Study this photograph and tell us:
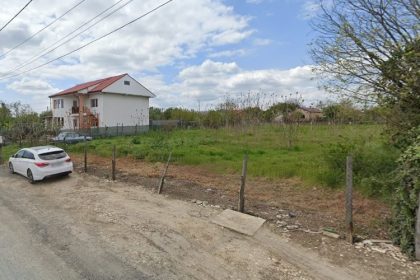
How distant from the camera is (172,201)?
27.2ft

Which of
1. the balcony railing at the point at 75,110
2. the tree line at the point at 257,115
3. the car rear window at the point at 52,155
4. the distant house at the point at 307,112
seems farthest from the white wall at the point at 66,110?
the car rear window at the point at 52,155

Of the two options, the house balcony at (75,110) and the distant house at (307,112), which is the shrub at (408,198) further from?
the house balcony at (75,110)

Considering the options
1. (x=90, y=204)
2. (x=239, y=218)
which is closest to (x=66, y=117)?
(x=90, y=204)

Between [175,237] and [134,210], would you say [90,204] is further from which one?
[175,237]

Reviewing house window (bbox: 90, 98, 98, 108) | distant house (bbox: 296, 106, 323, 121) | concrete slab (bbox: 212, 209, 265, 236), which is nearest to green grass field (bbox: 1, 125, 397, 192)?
distant house (bbox: 296, 106, 323, 121)

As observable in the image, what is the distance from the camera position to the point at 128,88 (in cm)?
4112

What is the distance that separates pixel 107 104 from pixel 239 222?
118 ft

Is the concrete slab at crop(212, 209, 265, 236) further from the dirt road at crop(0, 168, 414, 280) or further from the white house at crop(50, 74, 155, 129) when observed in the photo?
the white house at crop(50, 74, 155, 129)

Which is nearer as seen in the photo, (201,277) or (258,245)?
(201,277)

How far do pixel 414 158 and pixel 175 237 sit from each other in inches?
164

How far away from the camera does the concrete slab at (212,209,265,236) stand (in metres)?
6.07

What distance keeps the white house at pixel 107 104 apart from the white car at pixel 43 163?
2675 centimetres

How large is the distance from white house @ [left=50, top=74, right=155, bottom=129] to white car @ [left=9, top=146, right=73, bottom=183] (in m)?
26.7

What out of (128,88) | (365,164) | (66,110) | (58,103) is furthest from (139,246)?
(58,103)
